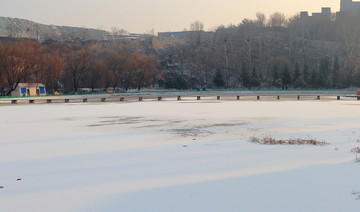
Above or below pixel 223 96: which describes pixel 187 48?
above

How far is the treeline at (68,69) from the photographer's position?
7088 centimetres

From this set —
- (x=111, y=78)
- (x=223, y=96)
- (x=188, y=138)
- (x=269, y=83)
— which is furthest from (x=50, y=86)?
(x=188, y=138)

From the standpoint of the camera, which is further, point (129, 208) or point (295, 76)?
point (295, 76)

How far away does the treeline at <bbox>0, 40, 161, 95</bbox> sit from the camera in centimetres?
7088

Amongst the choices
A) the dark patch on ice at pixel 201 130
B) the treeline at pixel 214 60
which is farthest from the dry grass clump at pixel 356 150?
the treeline at pixel 214 60

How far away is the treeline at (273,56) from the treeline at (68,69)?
31.0ft

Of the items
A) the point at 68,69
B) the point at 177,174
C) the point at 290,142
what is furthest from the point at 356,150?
the point at 68,69

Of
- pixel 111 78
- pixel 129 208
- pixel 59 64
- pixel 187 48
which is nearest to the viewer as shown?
pixel 129 208

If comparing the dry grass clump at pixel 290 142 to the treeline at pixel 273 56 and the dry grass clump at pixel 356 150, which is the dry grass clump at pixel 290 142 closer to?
the dry grass clump at pixel 356 150

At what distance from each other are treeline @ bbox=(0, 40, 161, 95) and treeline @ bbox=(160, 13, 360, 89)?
31.0 ft

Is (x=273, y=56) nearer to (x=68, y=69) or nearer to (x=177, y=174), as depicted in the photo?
(x=68, y=69)

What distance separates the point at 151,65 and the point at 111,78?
1490cm

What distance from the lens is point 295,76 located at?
86375mm

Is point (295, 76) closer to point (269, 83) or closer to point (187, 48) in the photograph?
point (269, 83)
